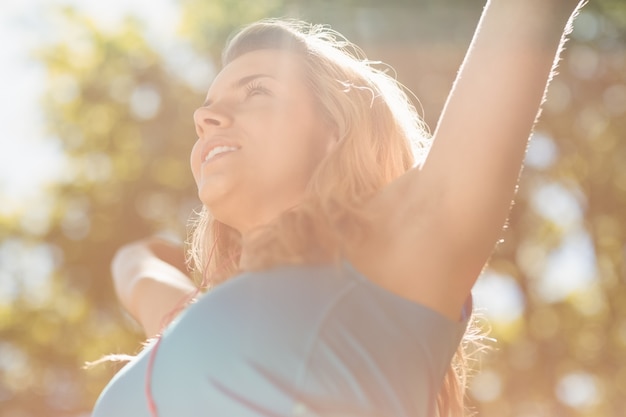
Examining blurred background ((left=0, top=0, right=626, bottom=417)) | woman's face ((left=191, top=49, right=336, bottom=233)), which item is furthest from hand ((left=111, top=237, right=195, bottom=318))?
blurred background ((left=0, top=0, right=626, bottom=417))

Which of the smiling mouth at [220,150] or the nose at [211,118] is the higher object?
the nose at [211,118]

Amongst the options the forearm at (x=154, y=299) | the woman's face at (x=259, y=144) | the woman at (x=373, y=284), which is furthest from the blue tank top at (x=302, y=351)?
the forearm at (x=154, y=299)

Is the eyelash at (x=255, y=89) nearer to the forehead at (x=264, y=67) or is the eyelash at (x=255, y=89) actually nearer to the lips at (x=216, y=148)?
the forehead at (x=264, y=67)

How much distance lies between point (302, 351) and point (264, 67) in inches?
33.2

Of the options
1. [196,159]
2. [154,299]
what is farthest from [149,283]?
[196,159]

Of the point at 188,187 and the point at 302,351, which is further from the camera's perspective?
the point at 188,187

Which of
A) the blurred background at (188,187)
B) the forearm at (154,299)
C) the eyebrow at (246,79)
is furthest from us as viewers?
the blurred background at (188,187)

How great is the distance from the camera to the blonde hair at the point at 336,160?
1.58 metres

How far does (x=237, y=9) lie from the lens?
13.4 metres

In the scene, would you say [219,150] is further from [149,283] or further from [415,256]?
[149,283]

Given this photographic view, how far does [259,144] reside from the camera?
186 centimetres

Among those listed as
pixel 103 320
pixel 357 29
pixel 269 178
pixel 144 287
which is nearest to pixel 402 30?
pixel 357 29

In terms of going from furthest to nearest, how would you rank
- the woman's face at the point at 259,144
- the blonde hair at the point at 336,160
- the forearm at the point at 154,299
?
the forearm at the point at 154,299 < the woman's face at the point at 259,144 < the blonde hair at the point at 336,160

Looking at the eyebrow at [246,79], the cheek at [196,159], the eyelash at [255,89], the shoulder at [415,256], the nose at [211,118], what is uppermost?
the eyebrow at [246,79]
